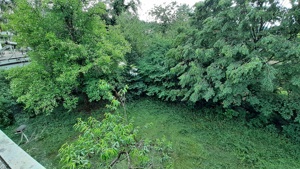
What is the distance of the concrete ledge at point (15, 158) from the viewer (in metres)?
1.69

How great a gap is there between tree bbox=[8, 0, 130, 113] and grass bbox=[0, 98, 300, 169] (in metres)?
1.16

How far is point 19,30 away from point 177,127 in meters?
6.24

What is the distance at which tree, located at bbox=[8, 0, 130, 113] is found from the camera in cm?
567

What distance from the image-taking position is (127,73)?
905cm

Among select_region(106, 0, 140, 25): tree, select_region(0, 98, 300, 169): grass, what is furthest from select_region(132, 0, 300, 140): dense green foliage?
select_region(106, 0, 140, 25): tree

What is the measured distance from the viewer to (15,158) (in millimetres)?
1788

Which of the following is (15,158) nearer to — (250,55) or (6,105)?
(250,55)

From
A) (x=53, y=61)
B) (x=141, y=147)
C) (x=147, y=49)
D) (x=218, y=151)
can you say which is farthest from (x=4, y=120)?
(x=218, y=151)

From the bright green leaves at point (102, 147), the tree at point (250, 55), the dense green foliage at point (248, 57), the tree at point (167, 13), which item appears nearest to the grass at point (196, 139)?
the dense green foliage at point (248, 57)

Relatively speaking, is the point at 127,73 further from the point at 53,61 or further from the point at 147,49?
the point at 53,61

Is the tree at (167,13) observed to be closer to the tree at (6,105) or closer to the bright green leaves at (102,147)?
the tree at (6,105)

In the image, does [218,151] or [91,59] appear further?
[91,59]

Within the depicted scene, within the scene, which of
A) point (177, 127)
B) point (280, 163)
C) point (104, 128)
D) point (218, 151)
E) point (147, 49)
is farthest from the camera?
point (147, 49)

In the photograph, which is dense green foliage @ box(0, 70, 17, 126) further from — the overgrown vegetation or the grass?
the grass
